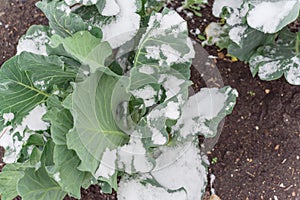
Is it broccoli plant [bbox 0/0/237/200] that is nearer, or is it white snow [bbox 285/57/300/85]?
broccoli plant [bbox 0/0/237/200]

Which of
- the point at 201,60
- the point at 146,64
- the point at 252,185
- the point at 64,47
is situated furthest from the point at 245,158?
the point at 64,47

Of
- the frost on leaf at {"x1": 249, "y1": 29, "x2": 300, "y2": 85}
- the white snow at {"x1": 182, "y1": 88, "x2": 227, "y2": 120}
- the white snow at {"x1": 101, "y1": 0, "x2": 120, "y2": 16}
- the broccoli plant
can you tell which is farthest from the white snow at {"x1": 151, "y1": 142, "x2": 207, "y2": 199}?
the white snow at {"x1": 101, "y1": 0, "x2": 120, "y2": 16}

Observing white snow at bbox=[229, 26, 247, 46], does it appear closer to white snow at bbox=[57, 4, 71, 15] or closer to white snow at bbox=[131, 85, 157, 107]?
white snow at bbox=[131, 85, 157, 107]

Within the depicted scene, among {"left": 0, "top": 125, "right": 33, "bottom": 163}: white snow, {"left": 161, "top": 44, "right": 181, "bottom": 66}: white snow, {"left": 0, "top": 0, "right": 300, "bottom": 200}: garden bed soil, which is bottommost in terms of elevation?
{"left": 0, "top": 0, "right": 300, "bottom": 200}: garden bed soil

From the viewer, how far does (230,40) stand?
1.79 metres

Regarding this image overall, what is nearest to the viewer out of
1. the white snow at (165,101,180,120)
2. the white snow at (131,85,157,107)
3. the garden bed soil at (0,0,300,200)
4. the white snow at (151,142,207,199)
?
the white snow at (165,101,180,120)

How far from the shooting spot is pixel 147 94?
147cm

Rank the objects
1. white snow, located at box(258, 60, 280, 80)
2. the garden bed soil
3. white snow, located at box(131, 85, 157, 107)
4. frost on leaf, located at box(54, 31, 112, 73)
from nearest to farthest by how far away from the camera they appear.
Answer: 1. frost on leaf, located at box(54, 31, 112, 73)
2. white snow, located at box(131, 85, 157, 107)
3. white snow, located at box(258, 60, 280, 80)
4. the garden bed soil

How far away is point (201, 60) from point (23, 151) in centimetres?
66

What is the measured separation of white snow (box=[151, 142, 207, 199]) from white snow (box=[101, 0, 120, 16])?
427mm

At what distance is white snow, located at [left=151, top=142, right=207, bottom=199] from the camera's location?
159cm

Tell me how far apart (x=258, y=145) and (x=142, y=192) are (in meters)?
0.49

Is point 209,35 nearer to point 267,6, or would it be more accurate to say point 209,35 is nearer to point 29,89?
point 267,6

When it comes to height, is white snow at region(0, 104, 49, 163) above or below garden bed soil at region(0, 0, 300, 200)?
above
